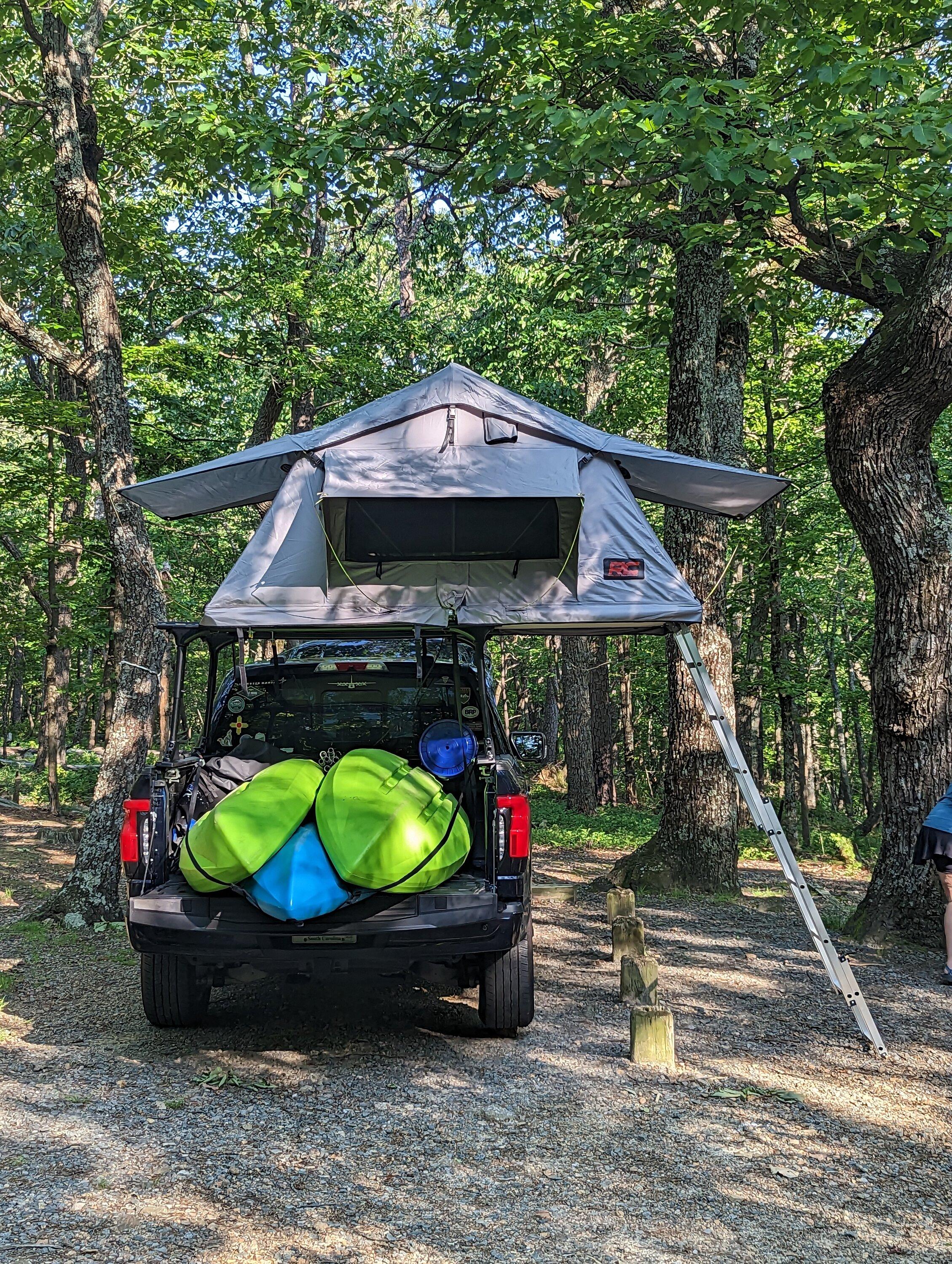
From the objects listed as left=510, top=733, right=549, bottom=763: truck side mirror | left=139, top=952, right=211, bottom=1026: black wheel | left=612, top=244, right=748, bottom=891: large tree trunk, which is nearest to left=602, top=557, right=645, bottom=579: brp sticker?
left=510, top=733, right=549, bottom=763: truck side mirror

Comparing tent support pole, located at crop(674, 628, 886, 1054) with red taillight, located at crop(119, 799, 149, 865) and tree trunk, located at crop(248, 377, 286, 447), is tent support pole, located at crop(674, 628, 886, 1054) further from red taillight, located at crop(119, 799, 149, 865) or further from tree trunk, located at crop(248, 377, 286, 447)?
tree trunk, located at crop(248, 377, 286, 447)

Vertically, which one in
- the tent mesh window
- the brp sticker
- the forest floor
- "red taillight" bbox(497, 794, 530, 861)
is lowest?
the forest floor

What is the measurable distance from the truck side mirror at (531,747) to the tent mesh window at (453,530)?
116cm

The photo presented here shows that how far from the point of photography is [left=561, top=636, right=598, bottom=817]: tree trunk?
18.1 metres

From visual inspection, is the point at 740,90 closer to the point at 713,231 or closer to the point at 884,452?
the point at 713,231

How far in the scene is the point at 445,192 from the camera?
1398 cm

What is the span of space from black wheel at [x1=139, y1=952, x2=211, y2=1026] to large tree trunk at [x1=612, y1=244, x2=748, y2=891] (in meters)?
5.41

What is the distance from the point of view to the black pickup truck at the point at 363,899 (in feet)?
16.0

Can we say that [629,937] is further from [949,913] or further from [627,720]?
[627,720]

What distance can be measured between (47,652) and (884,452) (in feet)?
49.5

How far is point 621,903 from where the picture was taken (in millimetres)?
8133

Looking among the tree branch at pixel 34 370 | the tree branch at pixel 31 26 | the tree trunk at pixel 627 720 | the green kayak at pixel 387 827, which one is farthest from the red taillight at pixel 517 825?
the tree trunk at pixel 627 720

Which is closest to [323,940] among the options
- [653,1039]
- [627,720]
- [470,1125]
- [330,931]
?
[330,931]

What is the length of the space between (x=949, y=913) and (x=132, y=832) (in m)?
5.02
